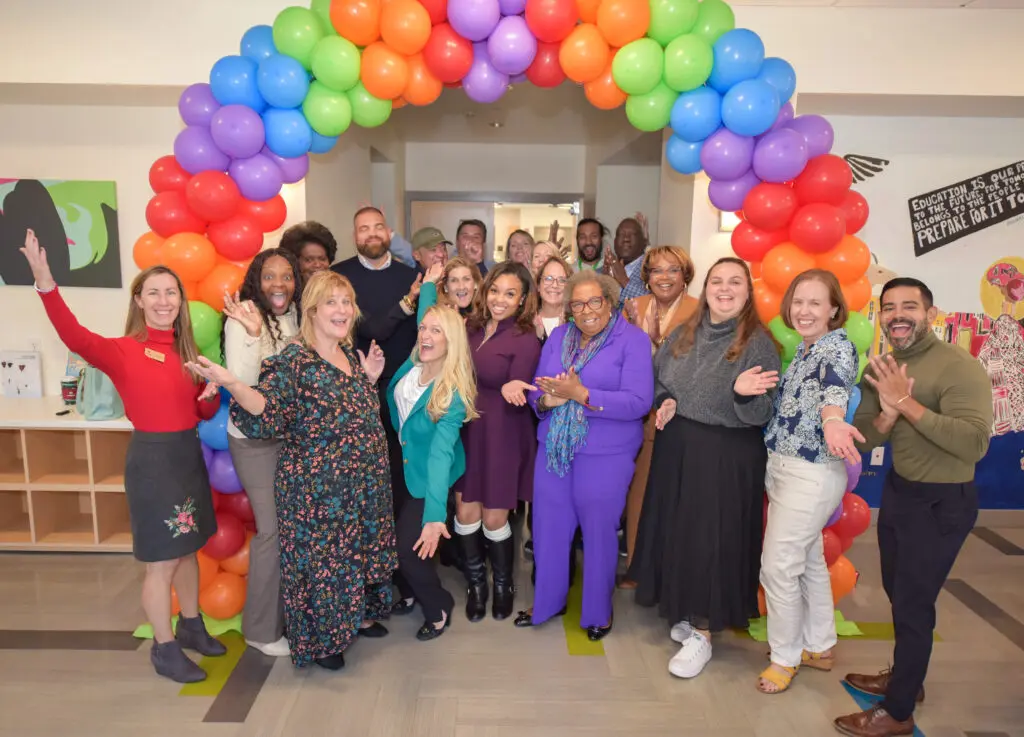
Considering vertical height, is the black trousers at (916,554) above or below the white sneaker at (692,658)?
above

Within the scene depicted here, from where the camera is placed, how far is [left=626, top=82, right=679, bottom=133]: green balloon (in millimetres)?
3127

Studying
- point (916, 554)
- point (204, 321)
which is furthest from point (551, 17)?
point (916, 554)

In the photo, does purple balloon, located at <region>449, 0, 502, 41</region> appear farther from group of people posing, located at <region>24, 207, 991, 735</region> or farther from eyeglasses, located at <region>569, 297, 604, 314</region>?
eyeglasses, located at <region>569, 297, 604, 314</region>

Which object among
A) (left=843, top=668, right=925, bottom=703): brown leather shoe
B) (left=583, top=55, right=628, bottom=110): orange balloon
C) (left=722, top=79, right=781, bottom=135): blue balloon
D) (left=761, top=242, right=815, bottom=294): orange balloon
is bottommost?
(left=843, top=668, right=925, bottom=703): brown leather shoe

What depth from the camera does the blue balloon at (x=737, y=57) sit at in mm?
2971

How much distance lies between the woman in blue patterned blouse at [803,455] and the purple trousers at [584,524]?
63 cm

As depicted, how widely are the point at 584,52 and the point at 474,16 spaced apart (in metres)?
0.50

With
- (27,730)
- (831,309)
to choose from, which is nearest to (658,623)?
(831,309)

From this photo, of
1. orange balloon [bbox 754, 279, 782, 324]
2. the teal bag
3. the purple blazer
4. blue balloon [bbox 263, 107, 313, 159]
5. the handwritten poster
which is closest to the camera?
the purple blazer

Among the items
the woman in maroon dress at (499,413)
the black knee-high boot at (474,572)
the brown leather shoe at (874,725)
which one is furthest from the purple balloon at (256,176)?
the brown leather shoe at (874,725)

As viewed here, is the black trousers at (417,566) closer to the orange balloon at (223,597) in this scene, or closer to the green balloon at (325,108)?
the orange balloon at (223,597)

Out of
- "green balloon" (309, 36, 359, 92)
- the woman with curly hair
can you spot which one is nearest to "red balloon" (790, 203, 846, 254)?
"green balloon" (309, 36, 359, 92)

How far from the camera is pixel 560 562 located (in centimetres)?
320

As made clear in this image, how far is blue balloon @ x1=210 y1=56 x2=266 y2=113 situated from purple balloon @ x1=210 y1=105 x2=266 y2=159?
5 cm
